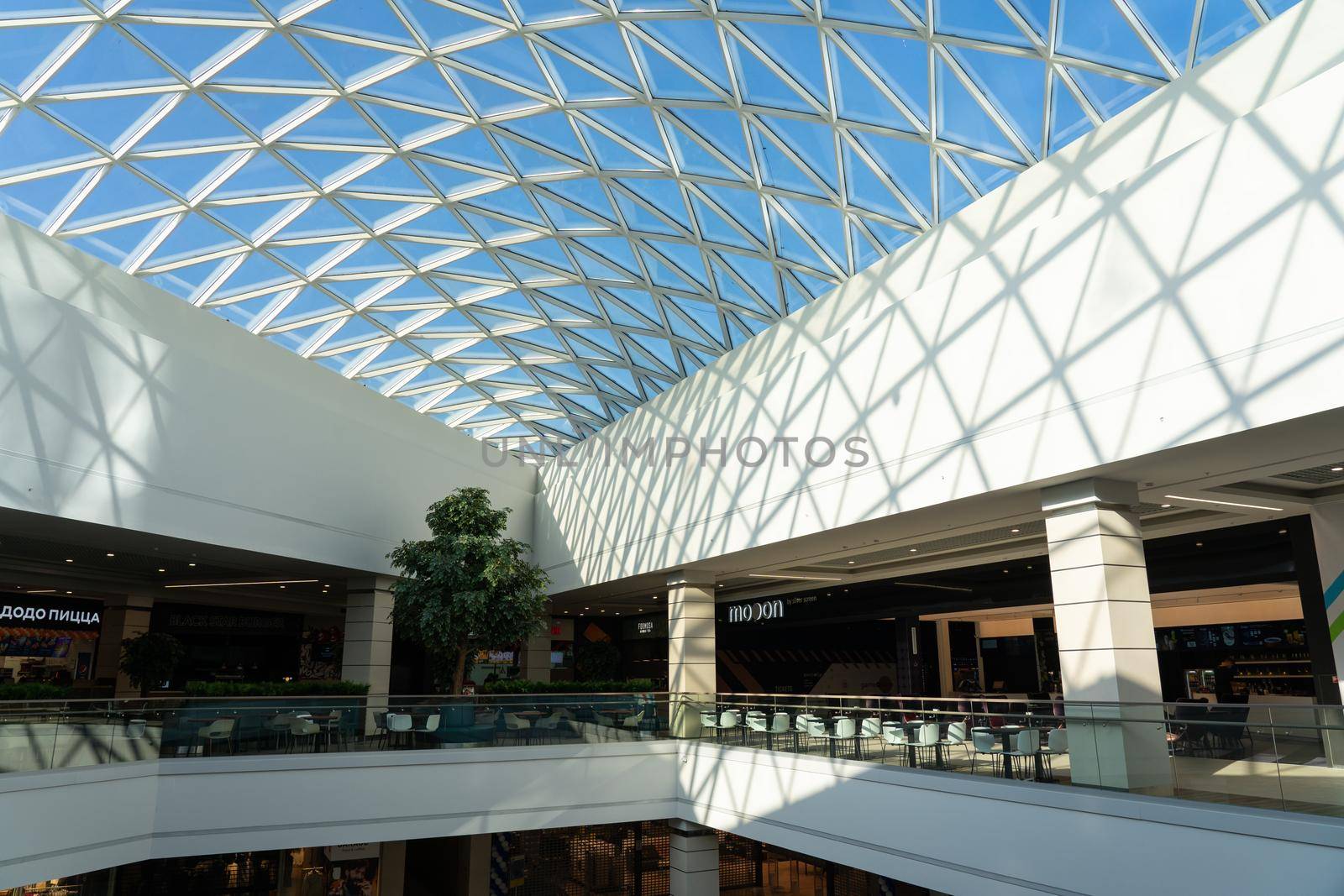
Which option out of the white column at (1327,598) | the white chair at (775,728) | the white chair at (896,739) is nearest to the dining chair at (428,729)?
the white chair at (775,728)

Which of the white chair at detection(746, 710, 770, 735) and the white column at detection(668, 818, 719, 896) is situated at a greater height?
the white chair at detection(746, 710, 770, 735)

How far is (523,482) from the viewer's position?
114 feet

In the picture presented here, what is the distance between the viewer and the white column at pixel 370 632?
27.2 meters

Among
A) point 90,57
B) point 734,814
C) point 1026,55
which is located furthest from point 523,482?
point 1026,55

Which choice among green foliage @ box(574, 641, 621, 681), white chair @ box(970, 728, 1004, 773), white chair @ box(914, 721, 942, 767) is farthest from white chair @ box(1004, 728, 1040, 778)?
green foliage @ box(574, 641, 621, 681)

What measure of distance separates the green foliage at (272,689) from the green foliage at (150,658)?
7467 mm

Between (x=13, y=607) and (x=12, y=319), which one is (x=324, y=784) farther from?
(x=13, y=607)

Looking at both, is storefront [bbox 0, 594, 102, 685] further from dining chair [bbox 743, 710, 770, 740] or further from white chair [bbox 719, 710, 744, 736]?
dining chair [bbox 743, 710, 770, 740]

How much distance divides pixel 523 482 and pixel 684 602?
1181 centimetres

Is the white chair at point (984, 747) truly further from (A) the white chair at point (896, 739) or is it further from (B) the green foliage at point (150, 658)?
(B) the green foliage at point (150, 658)

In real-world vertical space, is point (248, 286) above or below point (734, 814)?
above

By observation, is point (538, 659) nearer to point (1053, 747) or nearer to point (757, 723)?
point (757, 723)

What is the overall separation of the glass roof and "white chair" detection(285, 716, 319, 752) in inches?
467

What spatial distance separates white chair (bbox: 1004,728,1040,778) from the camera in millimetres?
12398
